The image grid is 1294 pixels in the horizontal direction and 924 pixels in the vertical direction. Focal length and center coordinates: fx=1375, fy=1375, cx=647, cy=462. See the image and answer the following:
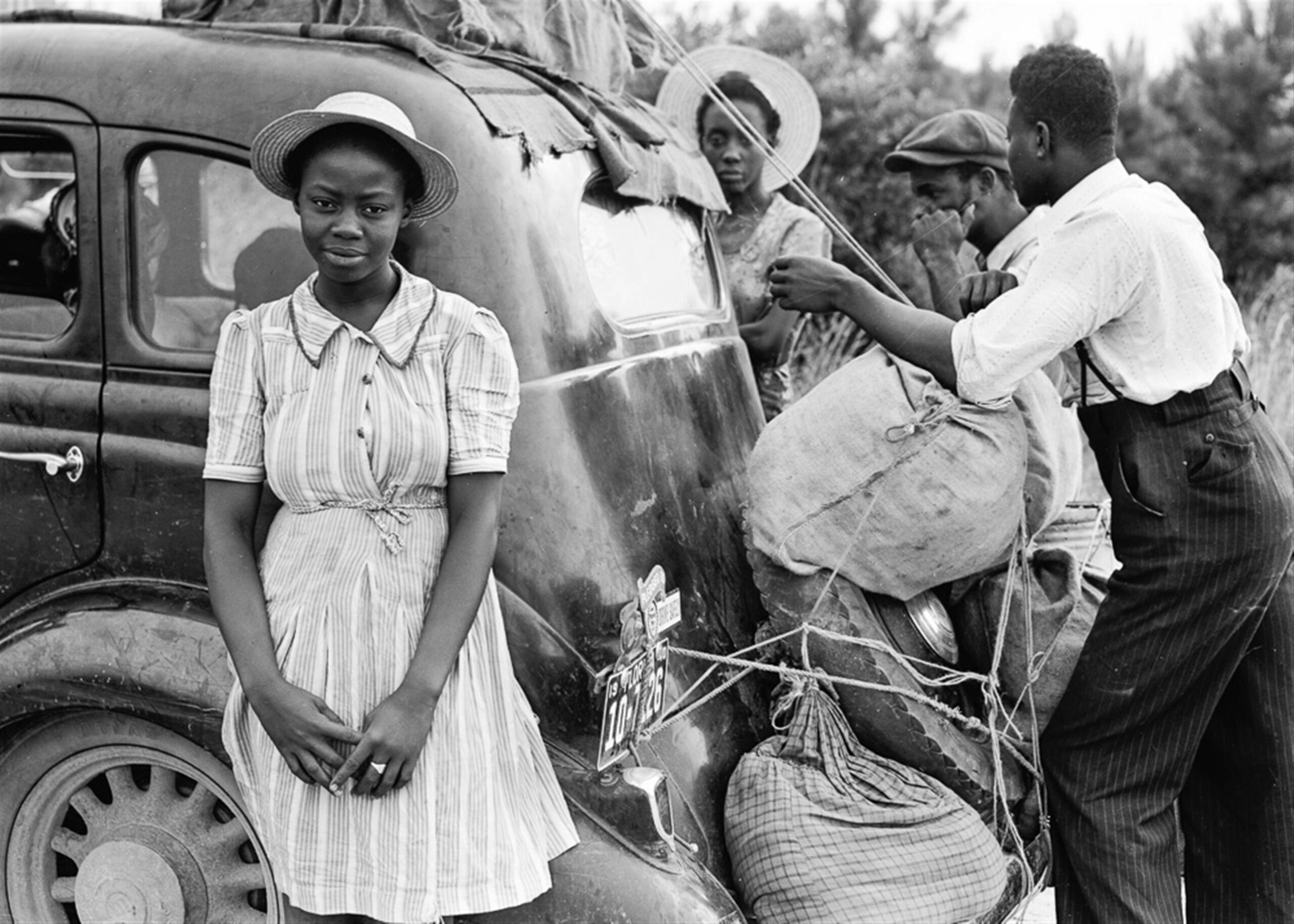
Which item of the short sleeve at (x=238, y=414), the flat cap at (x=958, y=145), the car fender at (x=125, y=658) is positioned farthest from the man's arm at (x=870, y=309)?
the car fender at (x=125, y=658)

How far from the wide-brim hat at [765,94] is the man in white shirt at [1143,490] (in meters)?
1.93

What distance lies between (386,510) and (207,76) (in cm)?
107

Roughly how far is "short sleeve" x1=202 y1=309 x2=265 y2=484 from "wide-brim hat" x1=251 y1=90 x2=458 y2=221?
0.94ft

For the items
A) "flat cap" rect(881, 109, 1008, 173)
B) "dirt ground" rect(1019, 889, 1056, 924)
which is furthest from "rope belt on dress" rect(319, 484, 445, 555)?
"dirt ground" rect(1019, 889, 1056, 924)

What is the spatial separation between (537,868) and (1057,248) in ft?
5.18

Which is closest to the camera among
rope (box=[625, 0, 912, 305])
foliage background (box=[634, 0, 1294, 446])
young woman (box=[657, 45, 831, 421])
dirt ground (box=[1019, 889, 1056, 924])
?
rope (box=[625, 0, 912, 305])

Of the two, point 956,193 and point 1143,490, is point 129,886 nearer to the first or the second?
point 1143,490

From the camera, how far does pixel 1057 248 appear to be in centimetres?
279

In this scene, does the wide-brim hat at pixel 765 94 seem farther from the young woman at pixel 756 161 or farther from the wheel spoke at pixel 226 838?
the wheel spoke at pixel 226 838

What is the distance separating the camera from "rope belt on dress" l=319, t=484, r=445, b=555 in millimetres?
2338

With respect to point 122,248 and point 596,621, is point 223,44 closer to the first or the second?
point 122,248

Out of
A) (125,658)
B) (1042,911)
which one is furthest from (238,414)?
(1042,911)

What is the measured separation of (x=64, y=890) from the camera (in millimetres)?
2904

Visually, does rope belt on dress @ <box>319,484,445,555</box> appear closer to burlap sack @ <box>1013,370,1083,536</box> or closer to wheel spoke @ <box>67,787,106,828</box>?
wheel spoke @ <box>67,787,106,828</box>
